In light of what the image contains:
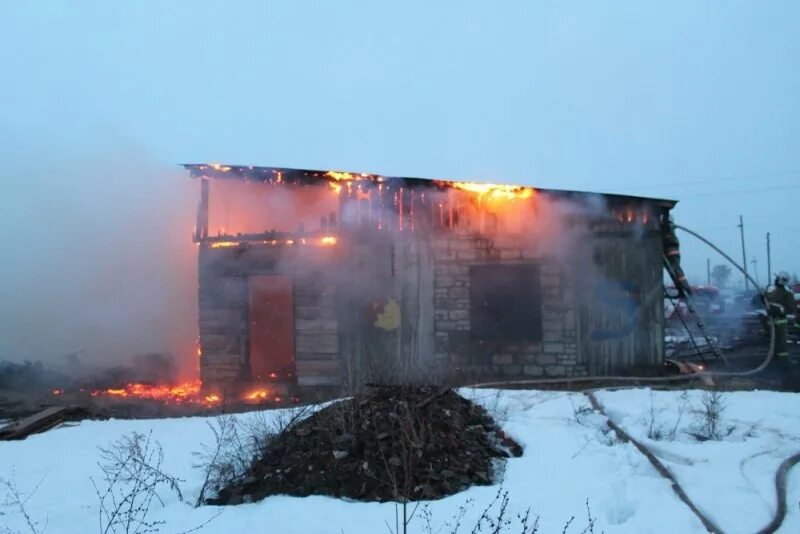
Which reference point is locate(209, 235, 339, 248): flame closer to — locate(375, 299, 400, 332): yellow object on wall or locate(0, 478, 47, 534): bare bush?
locate(375, 299, 400, 332): yellow object on wall

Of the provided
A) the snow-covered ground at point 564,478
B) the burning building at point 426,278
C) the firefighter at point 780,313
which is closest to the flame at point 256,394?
the burning building at point 426,278

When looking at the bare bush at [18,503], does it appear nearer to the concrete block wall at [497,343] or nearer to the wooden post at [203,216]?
the wooden post at [203,216]

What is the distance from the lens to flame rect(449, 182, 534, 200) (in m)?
11.6

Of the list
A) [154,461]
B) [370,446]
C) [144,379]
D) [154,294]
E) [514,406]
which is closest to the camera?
[370,446]

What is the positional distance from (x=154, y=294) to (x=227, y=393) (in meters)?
7.98

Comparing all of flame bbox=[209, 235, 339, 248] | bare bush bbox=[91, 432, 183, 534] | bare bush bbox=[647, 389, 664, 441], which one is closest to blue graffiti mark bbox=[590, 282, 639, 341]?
bare bush bbox=[647, 389, 664, 441]

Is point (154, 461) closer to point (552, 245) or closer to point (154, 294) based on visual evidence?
point (552, 245)

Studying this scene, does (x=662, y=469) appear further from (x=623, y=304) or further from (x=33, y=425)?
(x=33, y=425)

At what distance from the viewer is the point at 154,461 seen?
6.10 metres

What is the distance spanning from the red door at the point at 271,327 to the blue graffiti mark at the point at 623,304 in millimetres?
6937

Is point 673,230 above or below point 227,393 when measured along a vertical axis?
above

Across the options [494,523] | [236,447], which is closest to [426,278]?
[236,447]

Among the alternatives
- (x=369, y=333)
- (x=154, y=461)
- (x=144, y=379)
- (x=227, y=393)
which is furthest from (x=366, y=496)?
(x=144, y=379)

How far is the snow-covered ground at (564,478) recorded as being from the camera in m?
4.27
